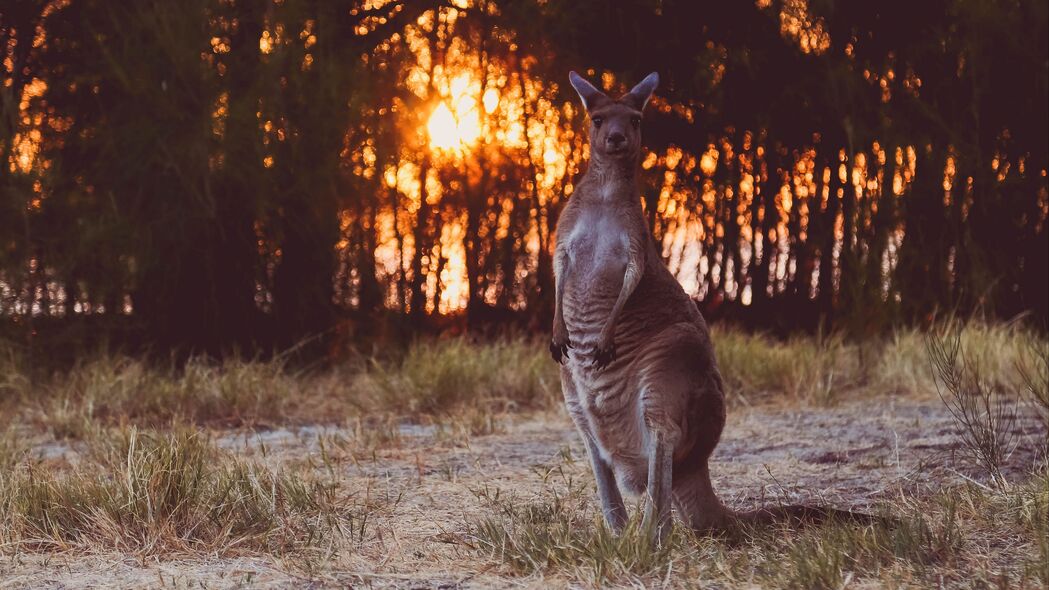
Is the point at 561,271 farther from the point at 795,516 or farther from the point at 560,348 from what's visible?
the point at 795,516

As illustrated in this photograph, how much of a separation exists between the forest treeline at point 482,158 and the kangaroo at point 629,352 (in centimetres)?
495

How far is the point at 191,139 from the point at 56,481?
4532 millimetres

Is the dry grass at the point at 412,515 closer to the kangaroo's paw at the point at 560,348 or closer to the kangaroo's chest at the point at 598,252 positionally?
the kangaroo's paw at the point at 560,348

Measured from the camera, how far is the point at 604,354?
11.2ft

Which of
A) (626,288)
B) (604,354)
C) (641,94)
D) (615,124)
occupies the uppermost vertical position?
(641,94)

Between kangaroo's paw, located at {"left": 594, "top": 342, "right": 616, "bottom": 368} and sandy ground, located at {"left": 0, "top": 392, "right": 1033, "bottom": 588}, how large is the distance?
2.15 ft

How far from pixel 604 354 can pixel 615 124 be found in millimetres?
705

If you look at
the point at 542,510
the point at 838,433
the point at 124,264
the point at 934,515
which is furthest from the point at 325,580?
the point at 124,264

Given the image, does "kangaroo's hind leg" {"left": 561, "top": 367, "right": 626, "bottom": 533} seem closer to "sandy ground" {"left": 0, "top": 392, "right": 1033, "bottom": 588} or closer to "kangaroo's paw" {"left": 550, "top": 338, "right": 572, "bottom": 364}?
"kangaroo's paw" {"left": 550, "top": 338, "right": 572, "bottom": 364}

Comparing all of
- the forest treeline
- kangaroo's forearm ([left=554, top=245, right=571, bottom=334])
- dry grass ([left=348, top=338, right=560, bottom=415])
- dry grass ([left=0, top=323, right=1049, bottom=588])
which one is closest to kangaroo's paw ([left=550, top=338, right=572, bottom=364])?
kangaroo's forearm ([left=554, top=245, right=571, bottom=334])

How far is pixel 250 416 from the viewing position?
22.0ft

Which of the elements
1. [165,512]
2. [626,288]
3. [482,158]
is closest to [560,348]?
[626,288]

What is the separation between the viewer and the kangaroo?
11.0 ft

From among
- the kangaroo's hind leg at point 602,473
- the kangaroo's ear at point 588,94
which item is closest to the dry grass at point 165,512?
the kangaroo's hind leg at point 602,473
